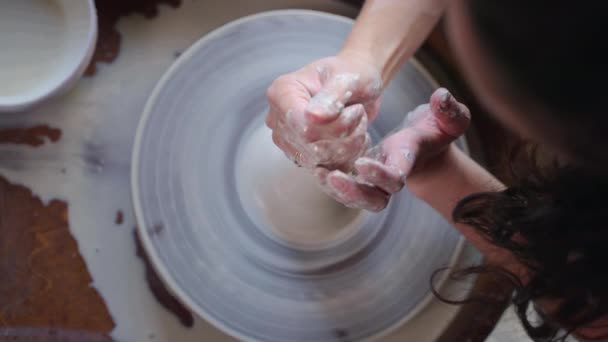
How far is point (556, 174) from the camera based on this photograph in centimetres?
77

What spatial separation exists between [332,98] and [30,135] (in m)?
0.79

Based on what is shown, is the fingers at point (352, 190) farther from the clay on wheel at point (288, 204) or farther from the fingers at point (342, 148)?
the clay on wheel at point (288, 204)

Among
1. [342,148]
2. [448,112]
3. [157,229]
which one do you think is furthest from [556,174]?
[157,229]

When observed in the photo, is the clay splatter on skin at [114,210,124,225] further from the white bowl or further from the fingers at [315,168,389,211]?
the fingers at [315,168,389,211]

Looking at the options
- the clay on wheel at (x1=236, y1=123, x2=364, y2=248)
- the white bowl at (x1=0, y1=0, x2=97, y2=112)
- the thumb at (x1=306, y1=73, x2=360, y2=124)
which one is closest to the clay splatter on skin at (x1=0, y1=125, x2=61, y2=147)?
the white bowl at (x1=0, y1=0, x2=97, y2=112)

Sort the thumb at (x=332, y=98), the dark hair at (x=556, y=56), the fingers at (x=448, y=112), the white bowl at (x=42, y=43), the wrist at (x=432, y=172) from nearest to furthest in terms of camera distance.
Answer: the dark hair at (x=556, y=56)
the thumb at (x=332, y=98)
the fingers at (x=448, y=112)
the wrist at (x=432, y=172)
the white bowl at (x=42, y=43)

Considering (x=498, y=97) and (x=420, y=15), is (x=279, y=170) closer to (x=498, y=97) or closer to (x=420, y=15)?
(x=420, y=15)

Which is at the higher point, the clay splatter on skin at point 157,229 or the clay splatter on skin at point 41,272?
the clay splatter on skin at point 157,229

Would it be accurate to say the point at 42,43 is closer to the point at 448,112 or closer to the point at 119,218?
the point at 119,218

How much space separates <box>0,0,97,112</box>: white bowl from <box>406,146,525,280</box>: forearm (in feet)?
2.53

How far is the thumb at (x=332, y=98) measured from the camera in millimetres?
773

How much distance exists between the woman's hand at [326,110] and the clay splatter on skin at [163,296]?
0.45 m

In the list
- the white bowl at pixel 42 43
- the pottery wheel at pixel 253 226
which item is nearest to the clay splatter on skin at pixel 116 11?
the white bowl at pixel 42 43

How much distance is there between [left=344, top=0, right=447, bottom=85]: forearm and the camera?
1034 mm
